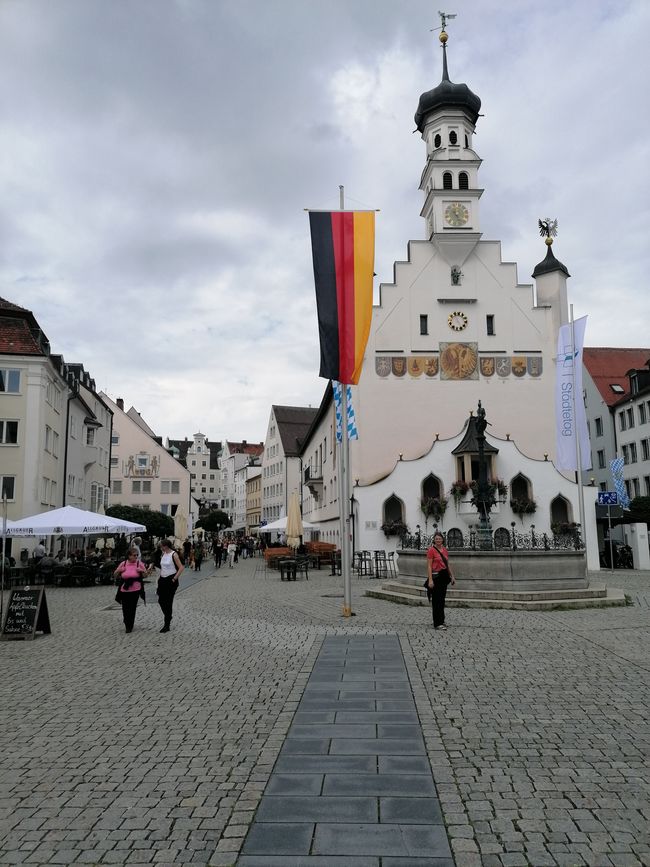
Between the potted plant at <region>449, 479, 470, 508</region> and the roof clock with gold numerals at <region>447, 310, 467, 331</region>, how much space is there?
9659 mm

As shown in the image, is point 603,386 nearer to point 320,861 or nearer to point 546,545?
point 546,545

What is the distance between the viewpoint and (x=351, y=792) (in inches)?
197

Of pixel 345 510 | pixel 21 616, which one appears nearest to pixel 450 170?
pixel 345 510

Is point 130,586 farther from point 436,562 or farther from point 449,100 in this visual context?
point 449,100

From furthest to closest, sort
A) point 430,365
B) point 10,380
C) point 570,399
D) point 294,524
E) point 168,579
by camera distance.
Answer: point 430,365, point 294,524, point 10,380, point 570,399, point 168,579

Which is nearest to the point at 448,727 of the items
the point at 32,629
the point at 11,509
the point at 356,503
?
the point at 32,629

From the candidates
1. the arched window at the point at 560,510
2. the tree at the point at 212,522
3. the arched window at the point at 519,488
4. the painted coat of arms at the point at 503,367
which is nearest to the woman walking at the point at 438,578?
the arched window at the point at 519,488

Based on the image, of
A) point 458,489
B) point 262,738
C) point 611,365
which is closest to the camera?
point 262,738

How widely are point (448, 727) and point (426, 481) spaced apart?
93.0ft

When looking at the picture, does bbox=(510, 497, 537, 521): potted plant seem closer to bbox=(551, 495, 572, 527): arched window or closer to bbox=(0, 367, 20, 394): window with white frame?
bbox=(551, 495, 572, 527): arched window

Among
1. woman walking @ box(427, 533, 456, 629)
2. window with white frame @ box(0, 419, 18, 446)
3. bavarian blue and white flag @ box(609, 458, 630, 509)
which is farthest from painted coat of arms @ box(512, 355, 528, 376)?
woman walking @ box(427, 533, 456, 629)

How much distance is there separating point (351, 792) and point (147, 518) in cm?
4756

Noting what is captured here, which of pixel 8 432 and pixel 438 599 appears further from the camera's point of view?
pixel 8 432

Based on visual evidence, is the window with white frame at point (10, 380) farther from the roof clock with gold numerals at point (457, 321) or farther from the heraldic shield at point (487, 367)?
the heraldic shield at point (487, 367)
